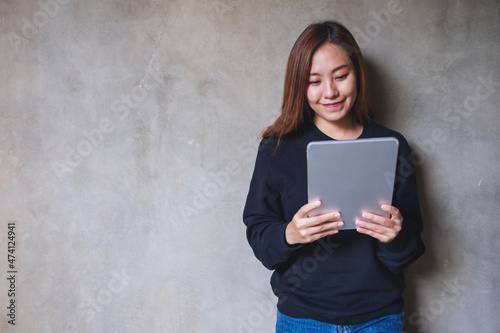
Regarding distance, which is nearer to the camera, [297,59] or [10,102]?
[297,59]

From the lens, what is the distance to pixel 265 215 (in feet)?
3.80

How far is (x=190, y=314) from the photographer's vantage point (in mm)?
1470

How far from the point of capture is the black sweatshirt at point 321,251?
3.53ft

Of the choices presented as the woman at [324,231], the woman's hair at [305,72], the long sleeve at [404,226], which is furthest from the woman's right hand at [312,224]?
the woman's hair at [305,72]

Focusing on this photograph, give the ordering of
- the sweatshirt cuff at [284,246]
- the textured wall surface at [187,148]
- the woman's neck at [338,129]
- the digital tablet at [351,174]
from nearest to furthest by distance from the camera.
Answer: the digital tablet at [351,174]
the sweatshirt cuff at [284,246]
the woman's neck at [338,129]
the textured wall surface at [187,148]

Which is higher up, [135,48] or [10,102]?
[135,48]

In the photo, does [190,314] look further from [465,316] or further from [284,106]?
[465,316]

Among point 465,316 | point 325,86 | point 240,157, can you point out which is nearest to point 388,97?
point 325,86

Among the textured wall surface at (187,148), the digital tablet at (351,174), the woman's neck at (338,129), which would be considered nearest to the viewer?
the digital tablet at (351,174)

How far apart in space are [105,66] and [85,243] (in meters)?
0.64

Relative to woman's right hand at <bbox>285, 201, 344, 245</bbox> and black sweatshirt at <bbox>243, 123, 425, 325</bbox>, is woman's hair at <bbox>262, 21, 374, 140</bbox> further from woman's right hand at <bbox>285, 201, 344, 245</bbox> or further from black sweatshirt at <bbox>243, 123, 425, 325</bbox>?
woman's right hand at <bbox>285, 201, 344, 245</bbox>

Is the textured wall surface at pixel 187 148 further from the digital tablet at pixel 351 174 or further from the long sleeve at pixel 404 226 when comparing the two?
the digital tablet at pixel 351 174

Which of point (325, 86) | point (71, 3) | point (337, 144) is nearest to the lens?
point (337, 144)

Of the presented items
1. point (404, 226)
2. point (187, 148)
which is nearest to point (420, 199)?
point (404, 226)
